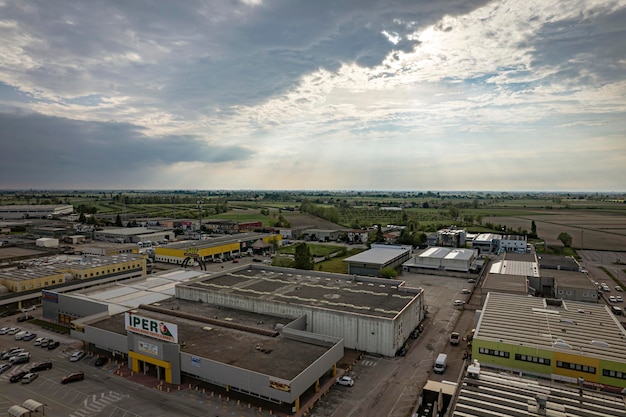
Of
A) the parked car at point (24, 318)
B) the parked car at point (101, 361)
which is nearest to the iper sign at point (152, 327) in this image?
the parked car at point (101, 361)

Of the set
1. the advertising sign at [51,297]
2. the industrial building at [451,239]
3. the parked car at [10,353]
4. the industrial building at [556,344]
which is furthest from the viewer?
the industrial building at [451,239]

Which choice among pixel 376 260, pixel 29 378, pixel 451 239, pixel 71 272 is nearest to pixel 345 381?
pixel 29 378

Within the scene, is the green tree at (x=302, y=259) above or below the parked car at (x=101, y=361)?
above

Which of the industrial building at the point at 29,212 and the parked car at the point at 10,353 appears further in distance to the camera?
the industrial building at the point at 29,212

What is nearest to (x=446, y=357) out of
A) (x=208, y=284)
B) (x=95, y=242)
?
(x=208, y=284)

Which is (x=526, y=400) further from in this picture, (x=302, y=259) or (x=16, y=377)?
(x=302, y=259)

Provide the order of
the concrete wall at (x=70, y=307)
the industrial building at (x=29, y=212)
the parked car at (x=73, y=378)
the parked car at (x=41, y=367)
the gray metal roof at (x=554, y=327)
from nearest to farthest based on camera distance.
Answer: the gray metal roof at (x=554, y=327) < the parked car at (x=73, y=378) < the parked car at (x=41, y=367) < the concrete wall at (x=70, y=307) < the industrial building at (x=29, y=212)

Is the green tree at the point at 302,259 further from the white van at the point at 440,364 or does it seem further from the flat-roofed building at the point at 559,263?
the flat-roofed building at the point at 559,263

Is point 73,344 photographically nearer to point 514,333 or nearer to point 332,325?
point 332,325
